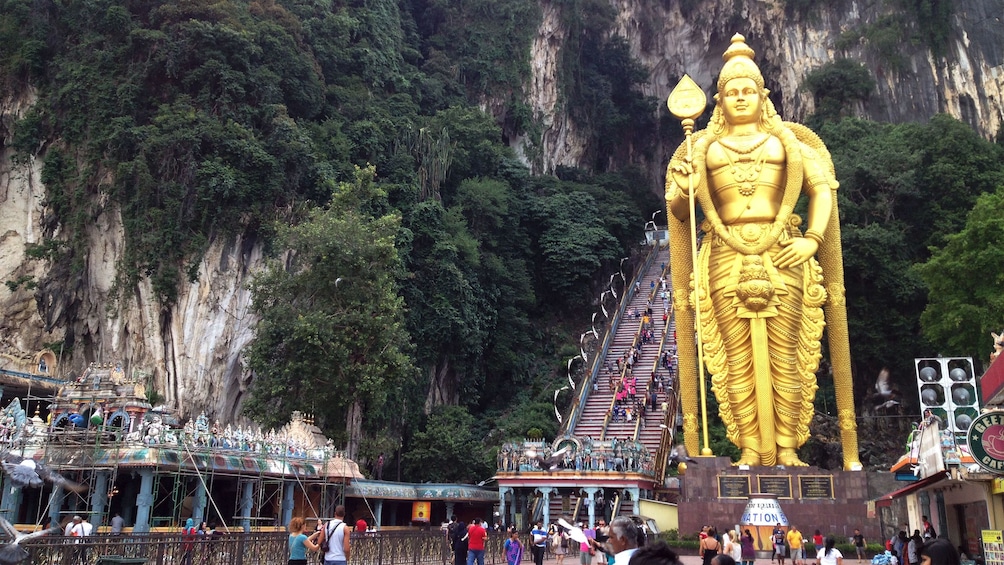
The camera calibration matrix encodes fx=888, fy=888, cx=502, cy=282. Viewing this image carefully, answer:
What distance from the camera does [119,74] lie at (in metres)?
21.1

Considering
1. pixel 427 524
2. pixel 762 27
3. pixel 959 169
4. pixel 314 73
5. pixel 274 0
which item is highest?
pixel 762 27

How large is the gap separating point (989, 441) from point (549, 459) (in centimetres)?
1060

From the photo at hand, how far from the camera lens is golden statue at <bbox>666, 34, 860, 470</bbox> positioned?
14875mm

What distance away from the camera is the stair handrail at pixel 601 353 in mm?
21931

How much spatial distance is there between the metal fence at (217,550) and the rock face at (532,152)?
33.4 ft

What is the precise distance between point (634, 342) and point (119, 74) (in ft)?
49.8

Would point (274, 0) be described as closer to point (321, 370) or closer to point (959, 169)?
point (321, 370)

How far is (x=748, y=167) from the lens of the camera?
1525cm

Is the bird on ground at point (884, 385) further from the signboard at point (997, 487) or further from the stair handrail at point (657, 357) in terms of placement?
the signboard at point (997, 487)

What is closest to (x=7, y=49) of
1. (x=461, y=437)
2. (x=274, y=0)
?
(x=274, y=0)

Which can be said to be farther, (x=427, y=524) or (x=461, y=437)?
(x=461, y=437)

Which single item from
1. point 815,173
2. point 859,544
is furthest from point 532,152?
point 859,544

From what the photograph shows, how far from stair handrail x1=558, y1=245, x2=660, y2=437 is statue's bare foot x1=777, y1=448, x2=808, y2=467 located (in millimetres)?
6721

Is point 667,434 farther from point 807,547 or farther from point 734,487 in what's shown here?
point 807,547
